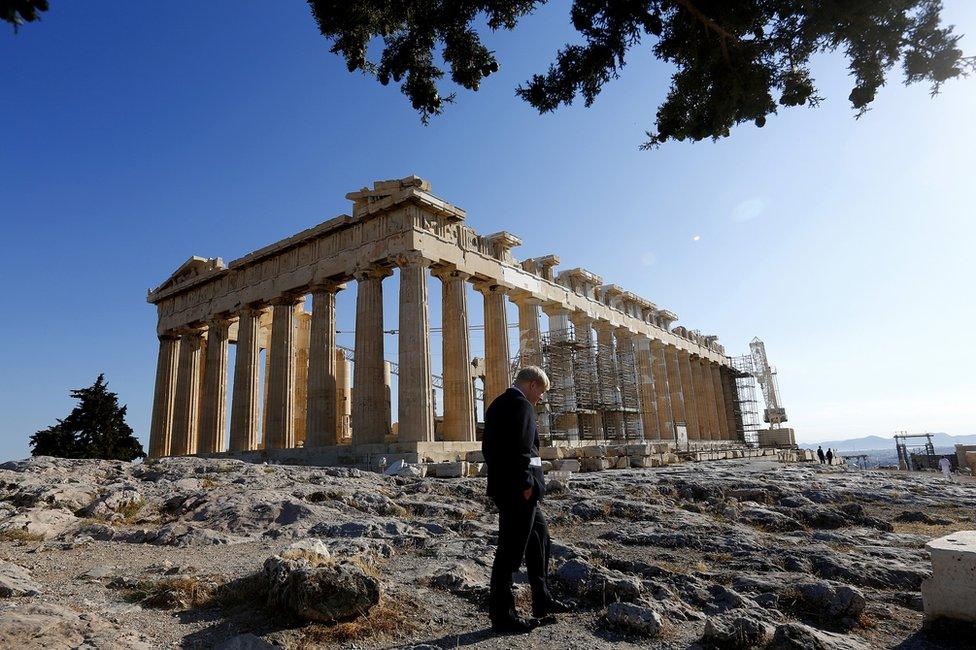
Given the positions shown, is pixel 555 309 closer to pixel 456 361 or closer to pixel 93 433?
pixel 456 361

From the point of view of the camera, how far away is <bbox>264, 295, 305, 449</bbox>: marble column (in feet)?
72.8

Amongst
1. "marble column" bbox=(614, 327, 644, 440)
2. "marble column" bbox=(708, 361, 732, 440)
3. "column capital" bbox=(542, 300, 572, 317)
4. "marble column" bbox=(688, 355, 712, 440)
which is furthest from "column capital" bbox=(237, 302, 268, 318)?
"marble column" bbox=(708, 361, 732, 440)

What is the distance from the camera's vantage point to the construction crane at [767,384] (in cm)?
5006

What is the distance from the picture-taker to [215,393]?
26.2 meters

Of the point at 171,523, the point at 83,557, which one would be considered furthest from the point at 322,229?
the point at 83,557

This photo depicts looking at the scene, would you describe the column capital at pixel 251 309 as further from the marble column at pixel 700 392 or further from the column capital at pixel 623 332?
the marble column at pixel 700 392

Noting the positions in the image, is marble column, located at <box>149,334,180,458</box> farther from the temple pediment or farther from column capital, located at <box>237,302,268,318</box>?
column capital, located at <box>237,302,268,318</box>

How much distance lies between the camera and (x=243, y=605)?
13.1 ft

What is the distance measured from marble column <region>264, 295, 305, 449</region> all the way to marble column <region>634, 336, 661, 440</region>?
19033 millimetres

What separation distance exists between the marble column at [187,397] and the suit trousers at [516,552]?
2751 cm

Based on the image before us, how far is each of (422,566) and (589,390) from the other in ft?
76.9

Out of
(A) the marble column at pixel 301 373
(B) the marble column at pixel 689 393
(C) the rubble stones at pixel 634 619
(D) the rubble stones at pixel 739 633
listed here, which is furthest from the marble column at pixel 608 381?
(D) the rubble stones at pixel 739 633

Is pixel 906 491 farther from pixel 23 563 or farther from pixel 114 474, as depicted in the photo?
pixel 114 474

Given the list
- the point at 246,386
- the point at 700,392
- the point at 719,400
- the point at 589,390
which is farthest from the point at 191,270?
the point at 719,400
